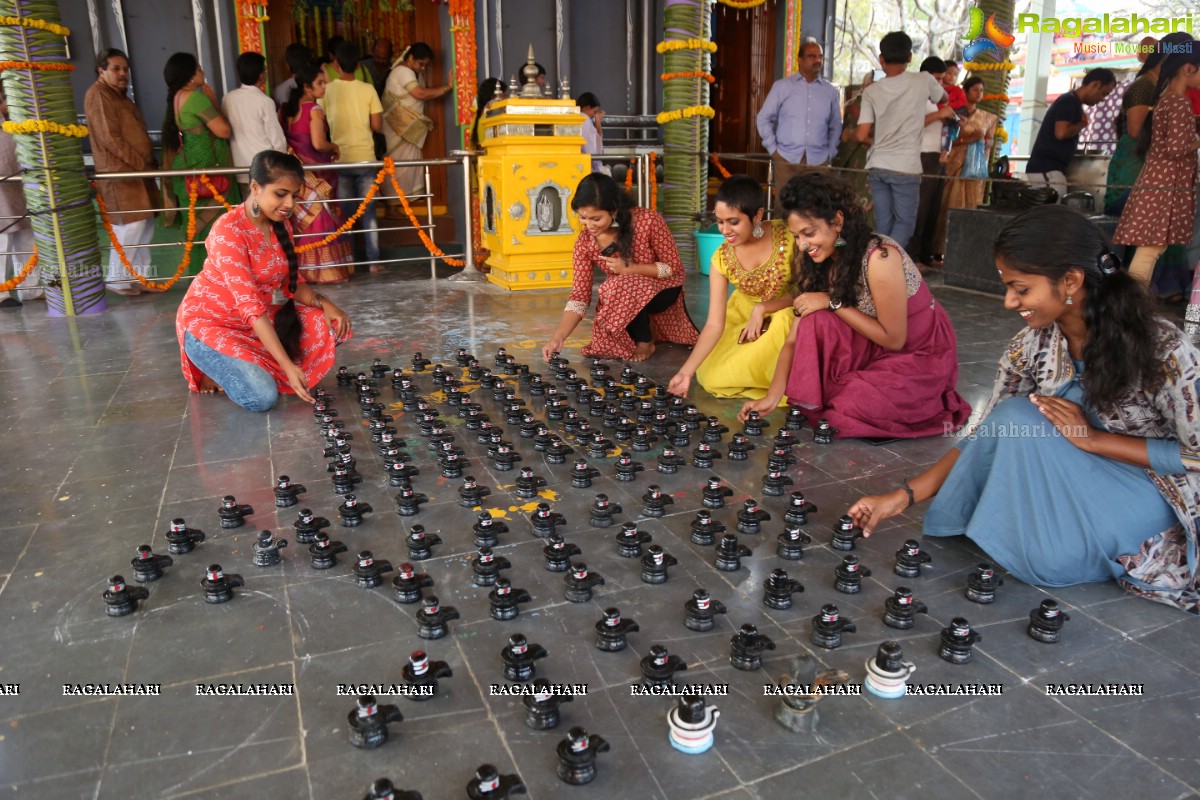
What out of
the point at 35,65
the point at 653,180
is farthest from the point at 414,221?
the point at 35,65

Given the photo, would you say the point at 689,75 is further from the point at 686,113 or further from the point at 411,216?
the point at 411,216

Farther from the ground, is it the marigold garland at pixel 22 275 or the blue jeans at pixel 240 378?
the marigold garland at pixel 22 275

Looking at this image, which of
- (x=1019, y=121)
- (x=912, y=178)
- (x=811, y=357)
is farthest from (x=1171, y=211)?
(x=1019, y=121)

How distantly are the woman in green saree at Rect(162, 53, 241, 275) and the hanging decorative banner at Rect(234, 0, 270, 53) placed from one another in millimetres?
1537

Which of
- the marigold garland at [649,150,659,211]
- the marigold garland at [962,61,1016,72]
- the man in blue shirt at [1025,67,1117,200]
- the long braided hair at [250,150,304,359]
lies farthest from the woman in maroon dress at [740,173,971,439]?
the marigold garland at [962,61,1016,72]

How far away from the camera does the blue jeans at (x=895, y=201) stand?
24.6ft

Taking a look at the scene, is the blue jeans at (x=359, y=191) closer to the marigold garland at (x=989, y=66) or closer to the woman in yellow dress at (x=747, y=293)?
the woman in yellow dress at (x=747, y=293)

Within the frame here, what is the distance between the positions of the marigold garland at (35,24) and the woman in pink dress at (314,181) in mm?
2199

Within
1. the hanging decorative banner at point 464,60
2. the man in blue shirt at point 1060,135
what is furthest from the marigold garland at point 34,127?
the man in blue shirt at point 1060,135

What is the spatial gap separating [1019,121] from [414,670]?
17.0m

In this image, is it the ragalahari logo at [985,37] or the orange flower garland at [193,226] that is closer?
the orange flower garland at [193,226]

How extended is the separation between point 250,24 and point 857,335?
27.3ft

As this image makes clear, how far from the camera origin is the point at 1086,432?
2.51m

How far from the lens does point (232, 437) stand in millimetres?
4254
